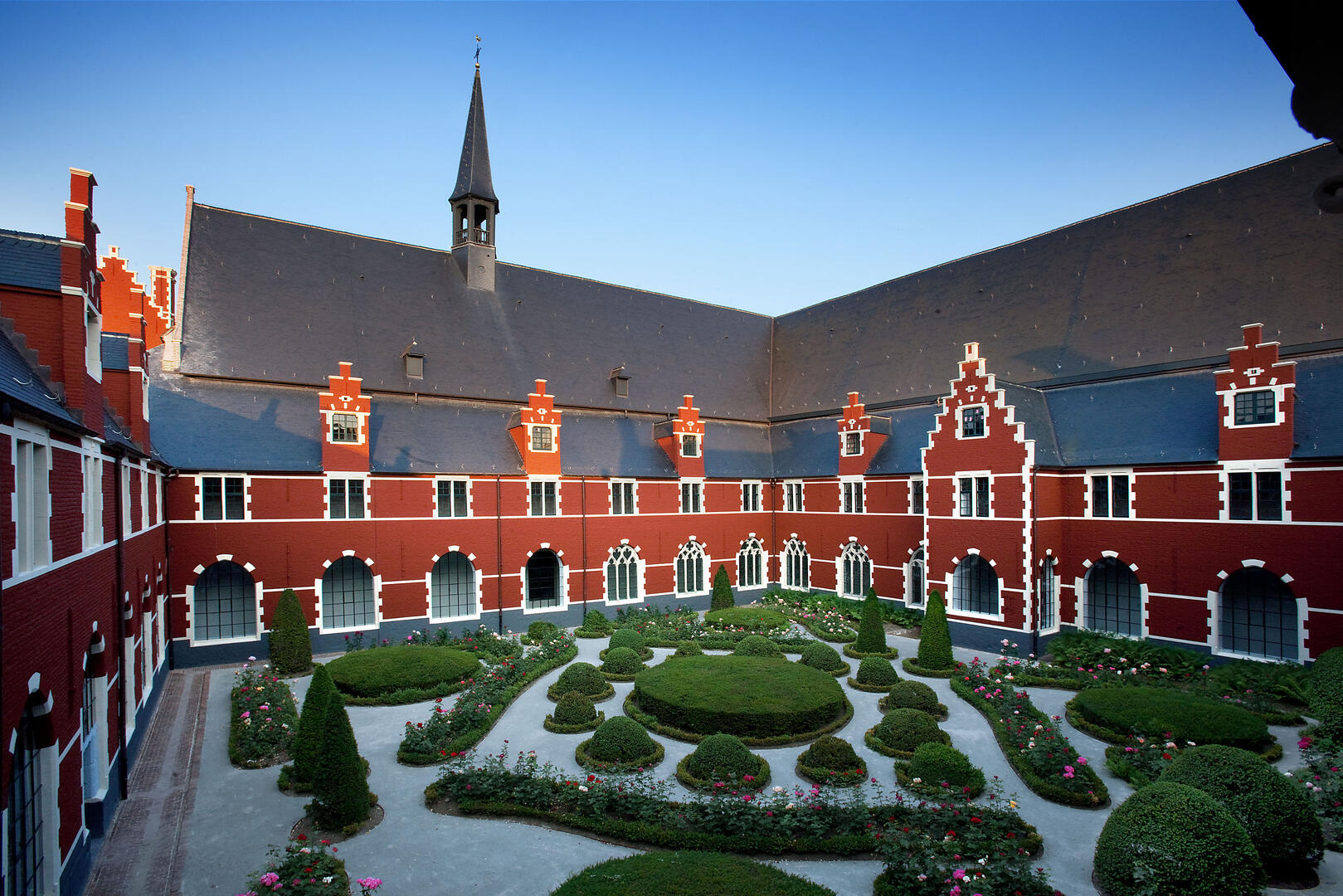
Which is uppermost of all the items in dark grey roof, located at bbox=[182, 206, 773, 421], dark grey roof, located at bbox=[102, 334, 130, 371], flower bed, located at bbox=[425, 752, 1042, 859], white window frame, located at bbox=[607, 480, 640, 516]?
dark grey roof, located at bbox=[182, 206, 773, 421]

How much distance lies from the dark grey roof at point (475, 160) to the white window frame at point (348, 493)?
1619 centimetres

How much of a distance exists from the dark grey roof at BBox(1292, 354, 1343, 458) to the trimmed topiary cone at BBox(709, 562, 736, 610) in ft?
73.6

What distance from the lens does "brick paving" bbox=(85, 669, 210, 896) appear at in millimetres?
13078

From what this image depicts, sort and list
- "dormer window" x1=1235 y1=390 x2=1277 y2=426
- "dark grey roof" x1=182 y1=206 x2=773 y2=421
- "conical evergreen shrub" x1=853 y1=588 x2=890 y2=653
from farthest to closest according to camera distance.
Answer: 1. "dark grey roof" x1=182 y1=206 x2=773 y2=421
2. "conical evergreen shrub" x1=853 y1=588 x2=890 y2=653
3. "dormer window" x1=1235 y1=390 x2=1277 y2=426

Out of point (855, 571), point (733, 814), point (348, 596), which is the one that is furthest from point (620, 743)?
point (855, 571)

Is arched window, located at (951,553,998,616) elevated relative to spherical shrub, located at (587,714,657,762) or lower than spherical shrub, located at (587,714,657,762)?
elevated

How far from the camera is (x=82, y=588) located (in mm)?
13344

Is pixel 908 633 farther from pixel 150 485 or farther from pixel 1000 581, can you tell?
pixel 150 485

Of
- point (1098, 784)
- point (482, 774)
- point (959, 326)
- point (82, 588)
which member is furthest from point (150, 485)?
point (959, 326)

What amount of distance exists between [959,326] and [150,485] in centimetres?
3437

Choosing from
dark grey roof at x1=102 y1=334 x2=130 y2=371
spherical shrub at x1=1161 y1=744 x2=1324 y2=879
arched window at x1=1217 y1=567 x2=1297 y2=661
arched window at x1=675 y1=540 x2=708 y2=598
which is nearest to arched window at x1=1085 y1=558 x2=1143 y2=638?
arched window at x1=1217 y1=567 x2=1297 y2=661

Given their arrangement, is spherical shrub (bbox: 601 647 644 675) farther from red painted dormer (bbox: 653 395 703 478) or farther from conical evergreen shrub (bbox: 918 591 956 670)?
red painted dormer (bbox: 653 395 703 478)

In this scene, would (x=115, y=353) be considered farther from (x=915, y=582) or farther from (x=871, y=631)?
(x=915, y=582)

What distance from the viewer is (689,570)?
39.5 m
